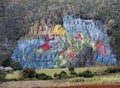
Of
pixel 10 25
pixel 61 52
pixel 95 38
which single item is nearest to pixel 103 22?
pixel 95 38

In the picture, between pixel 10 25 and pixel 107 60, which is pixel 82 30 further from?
pixel 10 25

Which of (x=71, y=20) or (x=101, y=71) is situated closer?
(x=101, y=71)

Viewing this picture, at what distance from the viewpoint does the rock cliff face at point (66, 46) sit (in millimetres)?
32375

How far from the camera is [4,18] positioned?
110 ft

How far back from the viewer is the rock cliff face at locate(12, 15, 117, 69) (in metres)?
32.4

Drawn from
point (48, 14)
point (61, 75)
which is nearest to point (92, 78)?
point (61, 75)

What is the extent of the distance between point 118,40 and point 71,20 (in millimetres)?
3286

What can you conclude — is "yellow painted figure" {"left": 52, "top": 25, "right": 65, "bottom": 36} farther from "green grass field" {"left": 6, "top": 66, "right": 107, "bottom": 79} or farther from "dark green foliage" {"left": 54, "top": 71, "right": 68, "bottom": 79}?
"dark green foliage" {"left": 54, "top": 71, "right": 68, "bottom": 79}

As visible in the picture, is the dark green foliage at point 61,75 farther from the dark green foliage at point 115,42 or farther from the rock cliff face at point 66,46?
the dark green foliage at point 115,42

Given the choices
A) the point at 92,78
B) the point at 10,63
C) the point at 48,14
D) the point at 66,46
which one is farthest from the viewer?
the point at 48,14

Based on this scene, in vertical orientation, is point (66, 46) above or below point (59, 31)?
below

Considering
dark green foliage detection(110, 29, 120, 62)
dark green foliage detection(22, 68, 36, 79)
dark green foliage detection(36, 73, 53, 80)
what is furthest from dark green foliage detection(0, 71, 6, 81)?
dark green foliage detection(110, 29, 120, 62)

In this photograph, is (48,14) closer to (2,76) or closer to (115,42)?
(115,42)

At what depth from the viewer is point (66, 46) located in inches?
1288
